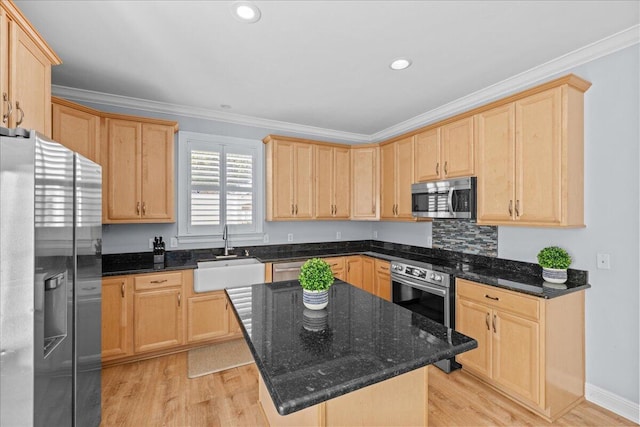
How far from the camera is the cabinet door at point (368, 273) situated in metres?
3.96

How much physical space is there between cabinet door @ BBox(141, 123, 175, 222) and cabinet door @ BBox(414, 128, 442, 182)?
2.85 metres

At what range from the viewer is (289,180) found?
4.02m

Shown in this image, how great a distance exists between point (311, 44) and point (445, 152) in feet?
5.99

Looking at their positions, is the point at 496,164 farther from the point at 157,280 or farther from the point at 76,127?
the point at 76,127

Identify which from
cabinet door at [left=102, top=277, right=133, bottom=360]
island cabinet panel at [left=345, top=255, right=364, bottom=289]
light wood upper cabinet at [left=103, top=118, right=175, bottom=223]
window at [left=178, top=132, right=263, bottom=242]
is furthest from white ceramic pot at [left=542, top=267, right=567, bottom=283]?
cabinet door at [left=102, top=277, right=133, bottom=360]

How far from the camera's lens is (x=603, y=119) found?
2.29m

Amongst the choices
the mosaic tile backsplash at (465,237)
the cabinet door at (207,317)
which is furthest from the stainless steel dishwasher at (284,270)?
the mosaic tile backsplash at (465,237)

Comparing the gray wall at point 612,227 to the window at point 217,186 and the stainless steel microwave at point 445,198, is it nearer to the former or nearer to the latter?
the stainless steel microwave at point 445,198

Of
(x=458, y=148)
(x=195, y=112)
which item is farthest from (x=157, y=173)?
(x=458, y=148)

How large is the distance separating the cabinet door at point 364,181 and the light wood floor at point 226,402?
222cm

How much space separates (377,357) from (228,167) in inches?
131

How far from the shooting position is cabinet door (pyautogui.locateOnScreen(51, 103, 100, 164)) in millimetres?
2572

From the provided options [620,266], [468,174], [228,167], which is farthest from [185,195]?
[620,266]

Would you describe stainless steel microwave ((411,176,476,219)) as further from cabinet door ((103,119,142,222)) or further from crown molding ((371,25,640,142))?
cabinet door ((103,119,142,222))
